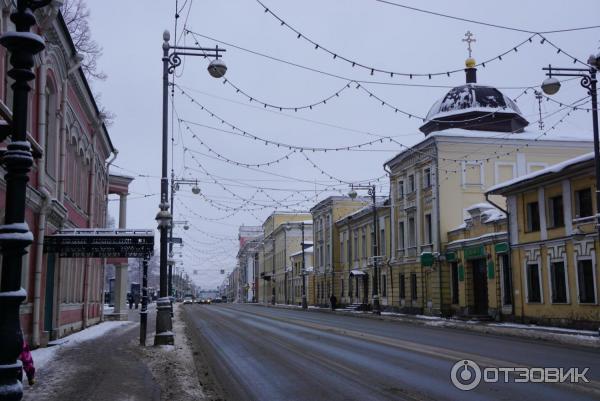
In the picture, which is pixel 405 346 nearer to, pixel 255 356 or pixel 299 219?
pixel 255 356

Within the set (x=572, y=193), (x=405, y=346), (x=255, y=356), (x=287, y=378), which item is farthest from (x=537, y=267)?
A: (x=287, y=378)

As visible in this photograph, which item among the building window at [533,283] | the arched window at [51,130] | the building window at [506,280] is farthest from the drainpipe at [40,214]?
the building window at [506,280]

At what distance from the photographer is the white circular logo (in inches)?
423

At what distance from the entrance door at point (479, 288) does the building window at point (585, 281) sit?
923cm

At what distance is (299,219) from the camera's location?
10319cm

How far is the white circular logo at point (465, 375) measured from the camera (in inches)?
423

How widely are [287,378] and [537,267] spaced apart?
21.1 m

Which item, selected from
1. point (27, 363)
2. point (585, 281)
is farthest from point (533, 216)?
point (27, 363)

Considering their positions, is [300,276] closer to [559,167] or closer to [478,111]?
[478,111]

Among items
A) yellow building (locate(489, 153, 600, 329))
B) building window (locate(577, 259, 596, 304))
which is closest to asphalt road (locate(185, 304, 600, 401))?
building window (locate(577, 259, 596, 304))

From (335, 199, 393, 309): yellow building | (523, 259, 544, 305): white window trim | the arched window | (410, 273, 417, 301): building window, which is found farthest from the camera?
(335, 199, 393, 309): yellow building

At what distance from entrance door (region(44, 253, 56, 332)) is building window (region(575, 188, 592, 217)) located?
21024mm

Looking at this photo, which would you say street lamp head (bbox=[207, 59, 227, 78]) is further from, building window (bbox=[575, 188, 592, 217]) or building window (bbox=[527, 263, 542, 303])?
building window (bbox=[527, 263, 542, 303])

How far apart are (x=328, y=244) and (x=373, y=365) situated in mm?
56389
